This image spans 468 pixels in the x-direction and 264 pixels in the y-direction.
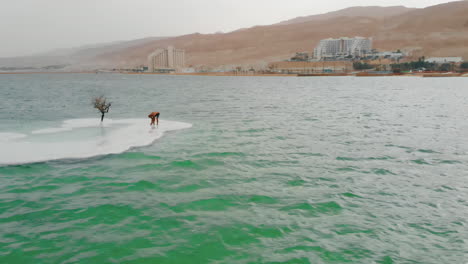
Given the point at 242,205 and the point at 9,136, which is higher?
the point at 9,136

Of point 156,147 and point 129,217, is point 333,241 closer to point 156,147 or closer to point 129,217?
point 129,217

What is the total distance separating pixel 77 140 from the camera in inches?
725

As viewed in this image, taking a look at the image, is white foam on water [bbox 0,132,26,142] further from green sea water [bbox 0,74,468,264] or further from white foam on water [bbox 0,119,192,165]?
green sea water [bbox 0,74,468,264]

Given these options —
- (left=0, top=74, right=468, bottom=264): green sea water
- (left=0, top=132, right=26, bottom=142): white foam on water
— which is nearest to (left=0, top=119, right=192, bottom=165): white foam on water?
(left=0, top=132, right=26, bottom=142): white foam on water

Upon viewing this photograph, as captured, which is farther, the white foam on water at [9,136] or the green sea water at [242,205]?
the white foam on water at [9,136]

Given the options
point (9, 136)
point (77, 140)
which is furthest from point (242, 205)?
point (9, 136)

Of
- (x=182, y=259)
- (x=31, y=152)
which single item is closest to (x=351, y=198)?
(x=182, y=259)

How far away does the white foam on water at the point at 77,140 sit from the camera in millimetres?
15172

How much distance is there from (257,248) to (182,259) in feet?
5.40

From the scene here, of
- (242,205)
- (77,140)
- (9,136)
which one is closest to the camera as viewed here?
(242,205)

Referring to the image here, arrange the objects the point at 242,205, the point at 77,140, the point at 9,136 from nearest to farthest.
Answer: the point at 242,205 → the point at 77,140 → the point at 9,136

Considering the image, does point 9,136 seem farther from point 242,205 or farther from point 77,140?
point 242,205

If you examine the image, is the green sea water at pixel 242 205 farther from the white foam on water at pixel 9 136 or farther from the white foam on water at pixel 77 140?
the white foam on water at pixel 9 136

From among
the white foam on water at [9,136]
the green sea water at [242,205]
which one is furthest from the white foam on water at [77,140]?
the green sea water at [242,205]
